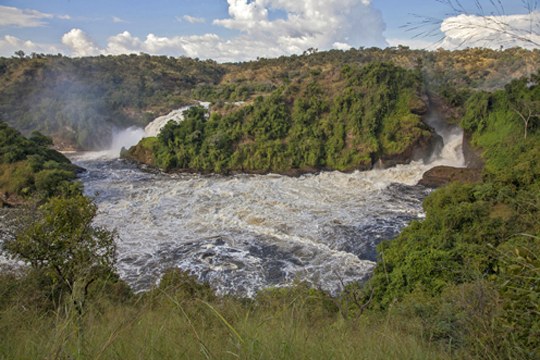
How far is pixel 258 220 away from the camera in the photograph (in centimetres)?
1734

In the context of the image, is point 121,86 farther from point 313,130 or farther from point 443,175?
→ point 443,175

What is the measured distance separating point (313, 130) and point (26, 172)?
1771 centimetres

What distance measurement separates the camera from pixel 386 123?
1045 inches

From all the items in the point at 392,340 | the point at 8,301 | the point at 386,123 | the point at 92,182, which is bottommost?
the point at 92,182

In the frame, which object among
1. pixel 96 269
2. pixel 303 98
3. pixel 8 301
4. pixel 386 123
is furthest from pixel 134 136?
pixel 8 301

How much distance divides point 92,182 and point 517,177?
22.1 metres

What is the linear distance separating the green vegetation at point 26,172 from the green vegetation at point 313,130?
25.4 ft

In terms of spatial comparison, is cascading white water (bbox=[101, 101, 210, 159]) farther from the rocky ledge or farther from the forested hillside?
the rocky ledge

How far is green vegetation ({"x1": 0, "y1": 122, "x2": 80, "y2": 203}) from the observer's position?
20.1 m

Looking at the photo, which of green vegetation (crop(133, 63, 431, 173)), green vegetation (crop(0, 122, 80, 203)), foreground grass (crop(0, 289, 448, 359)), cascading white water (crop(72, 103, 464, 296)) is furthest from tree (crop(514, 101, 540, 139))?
green vegetation (crop(0, 122, 80, 203))

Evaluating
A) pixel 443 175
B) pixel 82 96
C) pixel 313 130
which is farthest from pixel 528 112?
pixel 82 96

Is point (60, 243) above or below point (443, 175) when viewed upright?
below

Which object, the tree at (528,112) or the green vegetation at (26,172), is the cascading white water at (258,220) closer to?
the green vegetation at (26,172)

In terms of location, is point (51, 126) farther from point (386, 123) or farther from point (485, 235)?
point (485, 235)
